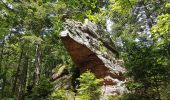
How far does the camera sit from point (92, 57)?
761 inches

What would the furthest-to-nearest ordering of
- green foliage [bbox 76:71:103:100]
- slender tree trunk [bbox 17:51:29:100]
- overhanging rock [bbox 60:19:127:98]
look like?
slender tree trunk [bbox 17:51:29:100] → overhanging rock [bbox 60:19:127:98] → green foliage [bbox 76:71:103:100]

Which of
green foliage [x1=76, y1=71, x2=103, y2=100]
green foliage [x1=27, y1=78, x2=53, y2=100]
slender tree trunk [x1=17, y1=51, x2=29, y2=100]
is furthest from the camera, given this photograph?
slender tree trunk [x1=17, y1=51, x2=29, y2=100]

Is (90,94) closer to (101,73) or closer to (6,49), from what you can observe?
(101,73)

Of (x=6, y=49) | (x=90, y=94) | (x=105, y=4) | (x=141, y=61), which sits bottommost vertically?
(x=90, y=94)

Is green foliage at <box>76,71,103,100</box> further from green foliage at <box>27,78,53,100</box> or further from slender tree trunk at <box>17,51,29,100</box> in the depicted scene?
slender tree trunk at <box>17,51,29,100</box>

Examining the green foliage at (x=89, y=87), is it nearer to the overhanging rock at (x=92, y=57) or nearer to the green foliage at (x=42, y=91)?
the overhanging rock at (x=92, y=57)

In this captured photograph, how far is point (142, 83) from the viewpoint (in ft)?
41.6

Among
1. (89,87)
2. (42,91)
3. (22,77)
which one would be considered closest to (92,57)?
(89,87)

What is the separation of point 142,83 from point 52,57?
23.2m

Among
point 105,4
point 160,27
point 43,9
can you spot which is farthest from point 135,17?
point 160,27

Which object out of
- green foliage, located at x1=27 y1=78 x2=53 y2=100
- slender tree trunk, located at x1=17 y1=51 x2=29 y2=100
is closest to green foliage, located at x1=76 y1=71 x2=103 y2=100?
green foliage, located at x1=27 y1=78 x2=53 y2=100

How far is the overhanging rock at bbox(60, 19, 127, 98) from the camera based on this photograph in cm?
1855

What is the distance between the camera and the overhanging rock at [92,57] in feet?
60.8

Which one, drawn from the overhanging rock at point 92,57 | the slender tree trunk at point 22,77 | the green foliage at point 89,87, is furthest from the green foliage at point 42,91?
the slender tree trunk at point 22,77
